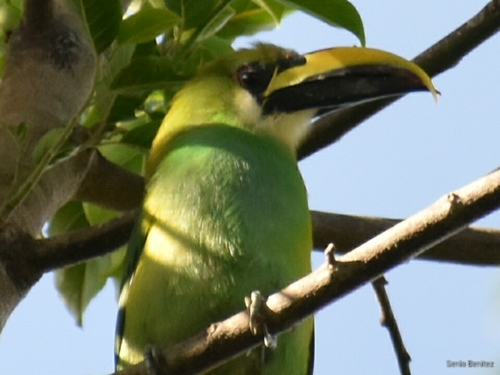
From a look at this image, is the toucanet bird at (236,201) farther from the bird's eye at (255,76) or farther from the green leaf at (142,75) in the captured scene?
the green leaf at (142,75)

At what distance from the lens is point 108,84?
6.39 ft

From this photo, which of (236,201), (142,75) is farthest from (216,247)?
(142,75)

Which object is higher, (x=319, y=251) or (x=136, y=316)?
(x=319, y=251)

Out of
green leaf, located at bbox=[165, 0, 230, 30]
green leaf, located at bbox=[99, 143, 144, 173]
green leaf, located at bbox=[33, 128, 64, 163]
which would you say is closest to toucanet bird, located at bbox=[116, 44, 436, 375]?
green leaf, located at bbox=[99, 143, 144, 173]

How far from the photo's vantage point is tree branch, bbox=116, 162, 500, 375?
1.29 metres

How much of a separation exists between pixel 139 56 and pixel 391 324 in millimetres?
843

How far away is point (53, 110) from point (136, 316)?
1.66 feet

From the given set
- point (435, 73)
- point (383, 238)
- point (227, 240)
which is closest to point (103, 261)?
point (227, 240)

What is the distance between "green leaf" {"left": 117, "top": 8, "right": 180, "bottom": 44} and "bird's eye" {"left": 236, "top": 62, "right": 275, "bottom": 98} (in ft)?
2.09

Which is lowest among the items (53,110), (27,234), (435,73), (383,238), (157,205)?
(383,238)

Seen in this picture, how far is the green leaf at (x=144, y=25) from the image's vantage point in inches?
78.9

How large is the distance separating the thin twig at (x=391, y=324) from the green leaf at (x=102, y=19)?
2.58 feet

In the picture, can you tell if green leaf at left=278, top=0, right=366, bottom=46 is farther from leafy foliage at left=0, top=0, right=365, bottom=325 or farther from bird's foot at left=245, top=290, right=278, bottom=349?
bird's foot at left=245, top=290, right=278, bottom=349

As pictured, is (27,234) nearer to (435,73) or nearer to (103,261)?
(103,261)
